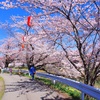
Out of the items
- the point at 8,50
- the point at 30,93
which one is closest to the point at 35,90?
the point at 30,93

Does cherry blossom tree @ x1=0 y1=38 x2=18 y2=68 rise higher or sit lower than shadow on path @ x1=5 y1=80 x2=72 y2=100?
higher

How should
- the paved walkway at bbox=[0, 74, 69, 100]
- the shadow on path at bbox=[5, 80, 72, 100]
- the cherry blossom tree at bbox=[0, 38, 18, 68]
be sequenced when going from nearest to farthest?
the paved walkway at bbox=[0, 74, 69, 100], the shadow on path at bbox=[5, 80, 72, 100], the cherry blossom tree at bbox=[0, 38, 18, 68]

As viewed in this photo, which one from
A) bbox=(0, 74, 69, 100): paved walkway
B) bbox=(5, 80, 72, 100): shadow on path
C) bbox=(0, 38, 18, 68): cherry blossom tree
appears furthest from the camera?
bbox=(0, 38, 18, 68): cherry blossom tree

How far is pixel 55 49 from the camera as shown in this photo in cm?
1900

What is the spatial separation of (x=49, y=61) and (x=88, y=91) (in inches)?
804

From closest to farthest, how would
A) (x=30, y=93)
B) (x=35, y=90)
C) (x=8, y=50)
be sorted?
1. (x=30, y=93)
2. (x=35, y=90)
3. (x=8, y=50)

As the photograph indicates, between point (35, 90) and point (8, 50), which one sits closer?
point (35, 90)

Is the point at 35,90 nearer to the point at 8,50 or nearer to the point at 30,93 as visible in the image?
the point at 30,93

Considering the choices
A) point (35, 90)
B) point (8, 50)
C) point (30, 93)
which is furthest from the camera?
point (8, 50)

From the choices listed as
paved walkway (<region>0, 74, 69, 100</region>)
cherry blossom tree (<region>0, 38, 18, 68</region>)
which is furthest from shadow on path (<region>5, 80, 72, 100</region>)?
cherry blossom tree (<region>0, 38, 18, 68</region>)

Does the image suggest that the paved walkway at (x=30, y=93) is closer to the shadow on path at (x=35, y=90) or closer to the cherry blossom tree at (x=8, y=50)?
the shadow on path at (x=35, y=90)

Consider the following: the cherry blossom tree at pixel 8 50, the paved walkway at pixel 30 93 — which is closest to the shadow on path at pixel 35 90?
the paved walkway at pixel 30 93

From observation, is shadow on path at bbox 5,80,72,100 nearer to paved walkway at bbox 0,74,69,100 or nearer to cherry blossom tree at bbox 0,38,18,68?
paved walkway at bbox 0,74,69,100

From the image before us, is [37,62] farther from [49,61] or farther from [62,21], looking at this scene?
[62,21]
